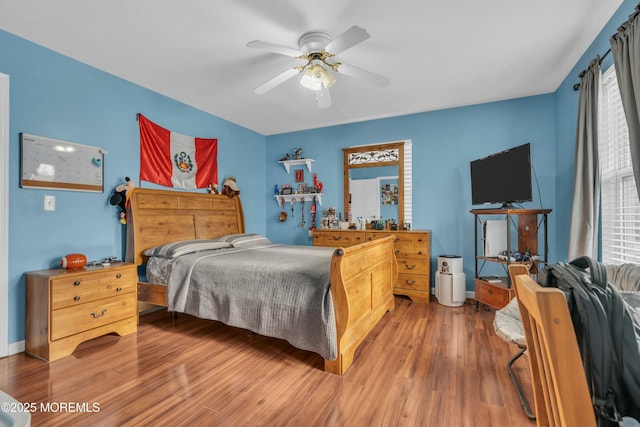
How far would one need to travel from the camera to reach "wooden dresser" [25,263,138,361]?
229 cm

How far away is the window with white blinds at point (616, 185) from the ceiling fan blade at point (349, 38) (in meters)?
1.93

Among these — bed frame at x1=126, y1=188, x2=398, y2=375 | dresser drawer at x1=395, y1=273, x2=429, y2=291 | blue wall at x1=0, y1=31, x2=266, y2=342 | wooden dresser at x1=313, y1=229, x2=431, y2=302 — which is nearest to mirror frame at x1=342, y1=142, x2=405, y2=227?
wooden dresser at x1=313, y1=229, x2=431, y2=302

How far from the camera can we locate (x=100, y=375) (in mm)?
2080

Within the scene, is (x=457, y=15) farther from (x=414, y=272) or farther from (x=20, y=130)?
(x=20, y=130)

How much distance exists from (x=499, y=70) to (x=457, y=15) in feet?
3.77

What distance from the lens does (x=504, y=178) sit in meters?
3.29

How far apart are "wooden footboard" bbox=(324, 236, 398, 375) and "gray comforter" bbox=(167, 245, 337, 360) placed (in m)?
0.09

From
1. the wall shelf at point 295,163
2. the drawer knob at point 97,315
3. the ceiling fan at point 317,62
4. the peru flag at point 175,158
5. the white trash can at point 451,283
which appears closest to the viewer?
the ceiling fan at point 317,62

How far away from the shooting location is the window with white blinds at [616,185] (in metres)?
2.14

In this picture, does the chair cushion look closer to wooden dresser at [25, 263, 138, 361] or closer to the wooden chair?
the wooden chair

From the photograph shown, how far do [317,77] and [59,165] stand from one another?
2.40 meters

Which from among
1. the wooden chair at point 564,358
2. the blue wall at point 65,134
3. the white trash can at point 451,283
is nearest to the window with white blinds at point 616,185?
the white trash can at point 451,283

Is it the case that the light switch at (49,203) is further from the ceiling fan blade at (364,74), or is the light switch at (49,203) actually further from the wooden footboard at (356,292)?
the ceiling fan blade at (364,74)

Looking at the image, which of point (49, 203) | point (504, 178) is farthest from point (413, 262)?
point (49, 203)
